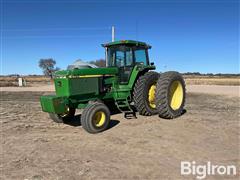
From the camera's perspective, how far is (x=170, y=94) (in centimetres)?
925

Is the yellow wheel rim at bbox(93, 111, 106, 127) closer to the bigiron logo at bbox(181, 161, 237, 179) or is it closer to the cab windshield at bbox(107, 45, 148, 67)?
the cab windshield at bbox(107, 45, 148, 67)

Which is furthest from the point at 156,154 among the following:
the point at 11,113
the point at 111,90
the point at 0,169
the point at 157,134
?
the point at 11,113

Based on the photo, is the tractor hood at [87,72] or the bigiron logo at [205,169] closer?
the bigiron logo at [205,169]

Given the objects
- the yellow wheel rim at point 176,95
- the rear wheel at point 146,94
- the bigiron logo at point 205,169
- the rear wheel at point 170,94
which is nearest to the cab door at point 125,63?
the rear wheel at point 146,94

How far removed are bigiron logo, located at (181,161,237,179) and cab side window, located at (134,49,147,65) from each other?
17.1 ft

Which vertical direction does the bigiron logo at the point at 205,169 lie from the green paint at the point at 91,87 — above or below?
below

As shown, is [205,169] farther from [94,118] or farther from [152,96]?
[152,96]

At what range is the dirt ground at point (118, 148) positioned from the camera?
4520mm

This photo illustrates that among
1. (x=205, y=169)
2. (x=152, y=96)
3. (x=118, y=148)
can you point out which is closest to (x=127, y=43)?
(x=152, y=96)

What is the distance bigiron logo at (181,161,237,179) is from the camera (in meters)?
4.38

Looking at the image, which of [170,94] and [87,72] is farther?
[170,94]

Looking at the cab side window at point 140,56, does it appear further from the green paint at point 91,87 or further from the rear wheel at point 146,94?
the rear wheel at point 146,94

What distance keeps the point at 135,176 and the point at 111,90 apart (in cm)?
466

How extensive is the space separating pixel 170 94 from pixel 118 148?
4.05 m
